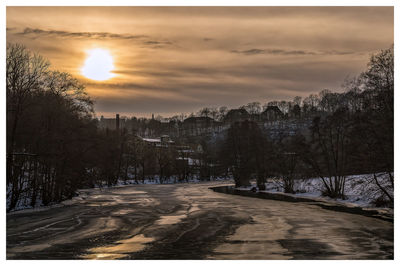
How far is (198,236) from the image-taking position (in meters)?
27.0

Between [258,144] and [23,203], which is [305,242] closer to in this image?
[23,203]

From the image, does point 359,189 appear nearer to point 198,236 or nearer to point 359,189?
point 359,189

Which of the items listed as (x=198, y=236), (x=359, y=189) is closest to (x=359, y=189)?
(x=359, y=189)

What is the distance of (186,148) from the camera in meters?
185

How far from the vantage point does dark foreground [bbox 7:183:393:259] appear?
2108cm

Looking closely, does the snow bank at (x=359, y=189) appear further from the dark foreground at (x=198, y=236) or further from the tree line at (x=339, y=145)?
the dark foreground at (x=198, y=236)

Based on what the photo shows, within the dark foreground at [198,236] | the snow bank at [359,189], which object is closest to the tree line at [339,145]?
the snow bank at [359,189]

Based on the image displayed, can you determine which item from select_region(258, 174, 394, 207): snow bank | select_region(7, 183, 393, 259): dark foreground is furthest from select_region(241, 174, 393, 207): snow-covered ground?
select_region(7, 183, 393, 259): dark foreground

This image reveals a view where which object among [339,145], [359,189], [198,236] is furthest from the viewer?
[339,145]

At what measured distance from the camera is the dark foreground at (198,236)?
21.1 metres

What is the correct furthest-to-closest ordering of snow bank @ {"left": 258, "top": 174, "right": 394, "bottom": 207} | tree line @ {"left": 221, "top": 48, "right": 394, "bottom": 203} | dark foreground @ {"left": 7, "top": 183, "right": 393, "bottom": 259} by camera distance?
1. snow bank @ {"left": 258, "top": 174, "right": 394, "bottom": 207}
2. tree line @ {"left": 221, "top": 48, "right": 394, "bottom": 203}
3. dark foreground @ {"left": 7, "top": 183, "right": 393, "bottom": 259}

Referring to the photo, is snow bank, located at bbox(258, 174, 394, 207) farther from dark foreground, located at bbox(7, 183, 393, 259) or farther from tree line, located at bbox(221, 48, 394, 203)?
dark foreground, located at bbox(7, 183, 393, 259)

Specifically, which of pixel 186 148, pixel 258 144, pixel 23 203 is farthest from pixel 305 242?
pixel 186 148
